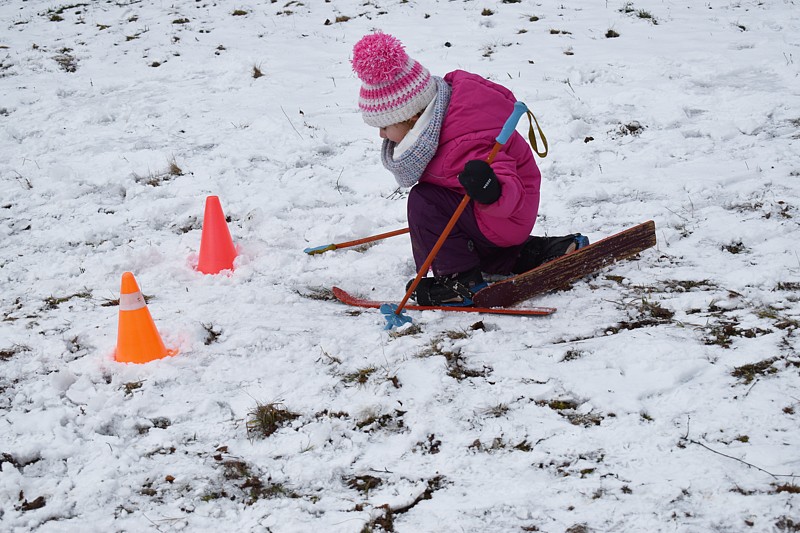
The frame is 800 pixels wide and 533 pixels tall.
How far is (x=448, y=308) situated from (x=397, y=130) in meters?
1.03

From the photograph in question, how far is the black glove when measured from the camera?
305 centimetres

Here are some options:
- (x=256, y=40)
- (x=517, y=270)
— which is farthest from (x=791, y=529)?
(x=256, y=40)

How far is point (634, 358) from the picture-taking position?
276 cm

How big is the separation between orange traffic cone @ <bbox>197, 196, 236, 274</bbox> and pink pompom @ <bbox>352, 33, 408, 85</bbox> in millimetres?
1418

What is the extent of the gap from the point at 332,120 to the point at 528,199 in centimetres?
350

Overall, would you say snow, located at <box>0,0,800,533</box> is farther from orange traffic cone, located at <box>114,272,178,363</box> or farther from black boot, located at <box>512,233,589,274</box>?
black boot, located at <box>512,233,589,274</box>

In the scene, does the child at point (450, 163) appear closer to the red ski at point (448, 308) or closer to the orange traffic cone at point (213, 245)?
the red ski at point (448, 308)

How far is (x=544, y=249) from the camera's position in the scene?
3.86m

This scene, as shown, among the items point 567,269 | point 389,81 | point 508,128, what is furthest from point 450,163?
point 567,269

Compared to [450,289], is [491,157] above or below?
above

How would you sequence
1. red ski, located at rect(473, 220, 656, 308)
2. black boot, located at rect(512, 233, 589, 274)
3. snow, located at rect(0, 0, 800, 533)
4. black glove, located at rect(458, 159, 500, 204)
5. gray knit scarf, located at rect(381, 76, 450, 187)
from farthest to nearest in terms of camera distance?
black boot, located at rect(512, 233, 589, 274) < red ski, located at rect(473, 220, 656, 308) < gray knit scarf, located at rect(381, 76, 450, 187) < black glove, located at rect(458, 159, 500, 204) < snow, located at rect(0, 0, 800, 533)

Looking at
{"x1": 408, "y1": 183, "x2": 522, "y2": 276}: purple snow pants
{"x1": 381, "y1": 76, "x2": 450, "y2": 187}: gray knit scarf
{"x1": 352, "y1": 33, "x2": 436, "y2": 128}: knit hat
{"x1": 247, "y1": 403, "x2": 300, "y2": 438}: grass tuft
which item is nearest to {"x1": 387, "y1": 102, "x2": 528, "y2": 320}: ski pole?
{"x1": 408, "y1": 183, "x2": 522, "y2": 276}: purple snow pants

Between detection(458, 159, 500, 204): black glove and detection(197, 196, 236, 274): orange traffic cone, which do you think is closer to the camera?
detection(458, 159, 500, 204): black glove

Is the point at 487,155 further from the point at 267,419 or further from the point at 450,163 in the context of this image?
the point at 267,419
